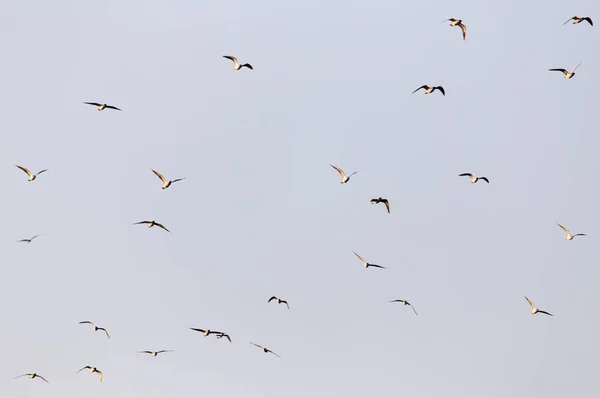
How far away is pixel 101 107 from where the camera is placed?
9356 centimetres

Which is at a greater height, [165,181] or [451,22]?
[451,22]

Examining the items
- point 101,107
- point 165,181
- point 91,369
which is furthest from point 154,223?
point 91,369

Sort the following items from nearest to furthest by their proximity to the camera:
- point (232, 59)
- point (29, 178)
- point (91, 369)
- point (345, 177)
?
point (232, 59)
point (345, 177)
point (29, 178)
point (91, 369)

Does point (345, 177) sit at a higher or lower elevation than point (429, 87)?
lower

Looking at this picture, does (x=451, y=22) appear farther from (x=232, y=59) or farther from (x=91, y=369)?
(x=91, y=369)

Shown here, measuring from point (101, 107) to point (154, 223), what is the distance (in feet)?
36.4

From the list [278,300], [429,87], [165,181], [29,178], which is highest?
[429,87]

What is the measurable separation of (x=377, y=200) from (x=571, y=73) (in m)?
21.0

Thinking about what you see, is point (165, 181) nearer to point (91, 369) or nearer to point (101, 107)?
point (101, 107)

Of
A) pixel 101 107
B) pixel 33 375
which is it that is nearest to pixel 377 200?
pixel 101 107

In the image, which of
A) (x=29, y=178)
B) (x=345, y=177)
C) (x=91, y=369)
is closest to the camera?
(x=345, y=177)

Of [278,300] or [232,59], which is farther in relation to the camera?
[278,300]

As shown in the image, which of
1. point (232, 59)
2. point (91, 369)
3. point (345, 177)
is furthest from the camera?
point (91, 369)

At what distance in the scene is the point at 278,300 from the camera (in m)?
109
